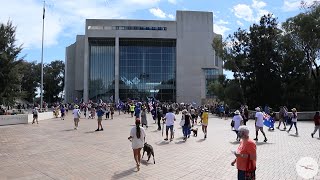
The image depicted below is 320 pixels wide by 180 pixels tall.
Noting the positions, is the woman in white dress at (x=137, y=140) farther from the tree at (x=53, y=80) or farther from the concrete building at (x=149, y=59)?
the tree at (x=53, y=80)

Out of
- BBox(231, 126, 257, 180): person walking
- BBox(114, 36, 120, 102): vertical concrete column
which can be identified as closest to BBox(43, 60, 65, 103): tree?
BBox(114, 36, 120, 102): vertical concrete column

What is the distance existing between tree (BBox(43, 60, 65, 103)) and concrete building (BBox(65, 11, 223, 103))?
2647cm

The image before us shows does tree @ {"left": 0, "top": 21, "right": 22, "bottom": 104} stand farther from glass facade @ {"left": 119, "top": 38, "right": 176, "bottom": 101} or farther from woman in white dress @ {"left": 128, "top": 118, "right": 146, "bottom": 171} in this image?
glass facade @ {"left": 119, "top": 38, "right": 176, "bottom": 101}

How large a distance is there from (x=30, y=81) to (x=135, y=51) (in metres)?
31.5

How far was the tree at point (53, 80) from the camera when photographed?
109500mm

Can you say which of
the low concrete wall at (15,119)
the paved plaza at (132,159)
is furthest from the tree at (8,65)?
the paved plaza at (132,159)

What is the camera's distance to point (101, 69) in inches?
3450

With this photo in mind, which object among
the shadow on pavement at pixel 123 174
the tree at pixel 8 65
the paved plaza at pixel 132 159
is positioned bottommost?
the shadow on pavement at pixel 123 174

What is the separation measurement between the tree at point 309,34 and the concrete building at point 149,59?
38.8 m

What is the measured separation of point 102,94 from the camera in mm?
86500

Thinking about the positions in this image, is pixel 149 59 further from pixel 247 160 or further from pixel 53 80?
pixel 247 160

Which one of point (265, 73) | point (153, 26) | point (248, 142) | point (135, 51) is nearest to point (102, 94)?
point (135, 51)

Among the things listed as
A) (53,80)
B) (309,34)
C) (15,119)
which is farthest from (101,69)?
(15,119)

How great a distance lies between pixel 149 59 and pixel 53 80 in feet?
127
